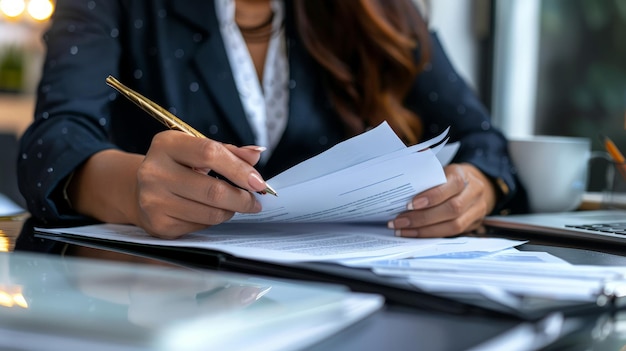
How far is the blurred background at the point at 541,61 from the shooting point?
5.18 feet

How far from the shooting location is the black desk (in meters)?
0.34

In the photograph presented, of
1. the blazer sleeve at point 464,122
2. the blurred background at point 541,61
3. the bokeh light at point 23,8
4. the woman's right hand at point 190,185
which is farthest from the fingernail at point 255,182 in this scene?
the bokeh light at point 23,8

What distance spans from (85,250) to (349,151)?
232mm

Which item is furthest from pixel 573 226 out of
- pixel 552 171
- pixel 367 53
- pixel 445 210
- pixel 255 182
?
pixel 367 53

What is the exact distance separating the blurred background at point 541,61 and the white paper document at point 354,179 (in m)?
1.03

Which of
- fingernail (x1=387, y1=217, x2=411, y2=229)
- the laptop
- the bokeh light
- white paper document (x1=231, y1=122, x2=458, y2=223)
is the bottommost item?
the laptop

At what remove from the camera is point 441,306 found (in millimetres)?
410

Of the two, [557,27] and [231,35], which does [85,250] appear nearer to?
[231,35]

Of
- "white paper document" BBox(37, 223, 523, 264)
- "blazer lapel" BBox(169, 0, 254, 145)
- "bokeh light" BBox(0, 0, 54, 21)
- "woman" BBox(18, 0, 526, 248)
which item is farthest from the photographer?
"bokeh light" BBox(0, 0, 54, 21)

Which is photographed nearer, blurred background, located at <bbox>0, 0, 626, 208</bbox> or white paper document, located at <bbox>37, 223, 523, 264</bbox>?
white paper document, located at <bbox>37, 223, 523, 264</bbox>

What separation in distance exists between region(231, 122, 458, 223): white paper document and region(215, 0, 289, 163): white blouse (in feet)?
1.62

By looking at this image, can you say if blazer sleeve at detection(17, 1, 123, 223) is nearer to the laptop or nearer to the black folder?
the black folder

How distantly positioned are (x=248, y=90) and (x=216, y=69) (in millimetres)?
86

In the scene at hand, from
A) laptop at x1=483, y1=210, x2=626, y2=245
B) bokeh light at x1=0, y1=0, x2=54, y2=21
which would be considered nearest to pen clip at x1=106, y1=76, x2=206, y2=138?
laptop at x1=483, y1=210, x2=626, y2=245
